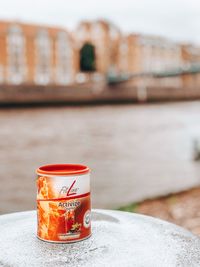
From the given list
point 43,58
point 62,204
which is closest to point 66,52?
point 43,58

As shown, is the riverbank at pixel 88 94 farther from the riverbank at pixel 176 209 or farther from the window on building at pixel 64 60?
the window on building at pixel 64 60

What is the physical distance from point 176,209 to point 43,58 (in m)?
17.0

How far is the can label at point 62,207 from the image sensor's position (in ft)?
2.41

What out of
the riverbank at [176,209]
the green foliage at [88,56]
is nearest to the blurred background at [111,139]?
the riverbank at [176,209]

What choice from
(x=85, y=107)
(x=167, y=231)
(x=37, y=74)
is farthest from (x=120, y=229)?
(x=37, y=74)

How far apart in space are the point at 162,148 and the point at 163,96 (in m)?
4.83

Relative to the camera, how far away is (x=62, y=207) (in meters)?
0.73

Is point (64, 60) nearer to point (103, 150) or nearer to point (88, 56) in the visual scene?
point (88, 56)

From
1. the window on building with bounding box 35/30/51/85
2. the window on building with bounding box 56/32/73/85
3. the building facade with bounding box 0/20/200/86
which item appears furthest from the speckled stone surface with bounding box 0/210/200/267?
the window on building with bounding box 56/32/73/85

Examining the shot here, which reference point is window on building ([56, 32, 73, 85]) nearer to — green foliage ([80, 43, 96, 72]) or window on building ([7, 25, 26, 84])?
green foliage ([80, 43, 96, 72])

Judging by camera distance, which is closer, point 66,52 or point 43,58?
point 43,58

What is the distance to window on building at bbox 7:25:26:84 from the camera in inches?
695

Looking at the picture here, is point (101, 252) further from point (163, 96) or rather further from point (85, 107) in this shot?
point (163, 96)

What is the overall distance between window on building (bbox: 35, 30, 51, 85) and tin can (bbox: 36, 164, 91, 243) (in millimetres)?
18112
